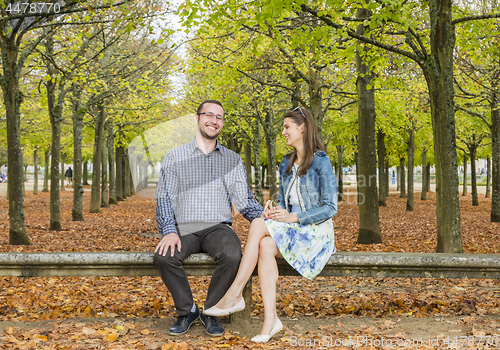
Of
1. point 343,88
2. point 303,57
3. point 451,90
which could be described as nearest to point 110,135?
point 343,88

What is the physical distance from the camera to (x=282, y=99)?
19203mm

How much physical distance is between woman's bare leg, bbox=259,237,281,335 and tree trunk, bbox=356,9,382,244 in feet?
17.3

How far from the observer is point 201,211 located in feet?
12.3

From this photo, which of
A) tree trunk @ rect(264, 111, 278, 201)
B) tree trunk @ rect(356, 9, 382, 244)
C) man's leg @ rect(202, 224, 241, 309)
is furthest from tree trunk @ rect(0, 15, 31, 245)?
tree trunk @ rect(264, 111, 278, 201)

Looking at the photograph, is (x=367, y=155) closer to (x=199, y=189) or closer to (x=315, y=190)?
(x=315, y=190)

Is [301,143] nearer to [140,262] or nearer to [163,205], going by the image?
[163,205]

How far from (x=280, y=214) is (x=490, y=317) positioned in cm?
212

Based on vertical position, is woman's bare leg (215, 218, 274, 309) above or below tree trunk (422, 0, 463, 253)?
below

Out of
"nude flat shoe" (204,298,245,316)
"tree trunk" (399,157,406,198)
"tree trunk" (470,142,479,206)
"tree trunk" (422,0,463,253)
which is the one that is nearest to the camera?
"nude flat shoe" (204,298,245,316)

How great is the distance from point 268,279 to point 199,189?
0.99 meters

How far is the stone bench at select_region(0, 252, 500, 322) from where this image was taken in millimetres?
3756

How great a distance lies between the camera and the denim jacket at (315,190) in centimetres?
355

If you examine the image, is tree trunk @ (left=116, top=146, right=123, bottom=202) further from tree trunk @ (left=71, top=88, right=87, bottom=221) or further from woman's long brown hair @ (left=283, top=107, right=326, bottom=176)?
woman's long brown hair @ (left=283, top=107, right=326, bottom=176)

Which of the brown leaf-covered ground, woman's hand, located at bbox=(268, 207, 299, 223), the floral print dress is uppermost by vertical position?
woman's hand, located at bbox=(268, 207, 299, 223)
